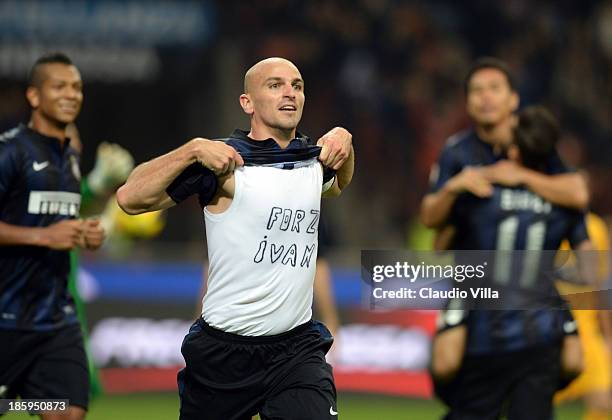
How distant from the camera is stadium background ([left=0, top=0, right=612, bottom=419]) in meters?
16.5

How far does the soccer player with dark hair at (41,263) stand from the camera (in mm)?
7133

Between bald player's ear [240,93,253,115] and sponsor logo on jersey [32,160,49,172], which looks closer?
bald player's ear [240,93,253,115]

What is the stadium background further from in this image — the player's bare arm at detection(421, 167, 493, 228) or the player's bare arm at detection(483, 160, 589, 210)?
the player's bare arm at detection(483, 160, 589, 210)

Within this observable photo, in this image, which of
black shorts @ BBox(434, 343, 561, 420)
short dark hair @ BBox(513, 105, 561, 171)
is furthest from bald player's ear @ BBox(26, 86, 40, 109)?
black shorts @ BBox(434, 343, 561, 420)

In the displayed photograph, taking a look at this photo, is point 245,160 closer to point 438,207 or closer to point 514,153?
point 438,207

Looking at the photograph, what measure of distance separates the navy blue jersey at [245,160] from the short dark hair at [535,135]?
5.20ft

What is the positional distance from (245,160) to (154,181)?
471 mm

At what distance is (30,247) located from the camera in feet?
23.9

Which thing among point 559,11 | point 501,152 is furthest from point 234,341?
point 559,11

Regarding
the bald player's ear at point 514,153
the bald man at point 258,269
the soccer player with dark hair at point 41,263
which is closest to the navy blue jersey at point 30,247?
the soccer player with dark hair at point 41,263
